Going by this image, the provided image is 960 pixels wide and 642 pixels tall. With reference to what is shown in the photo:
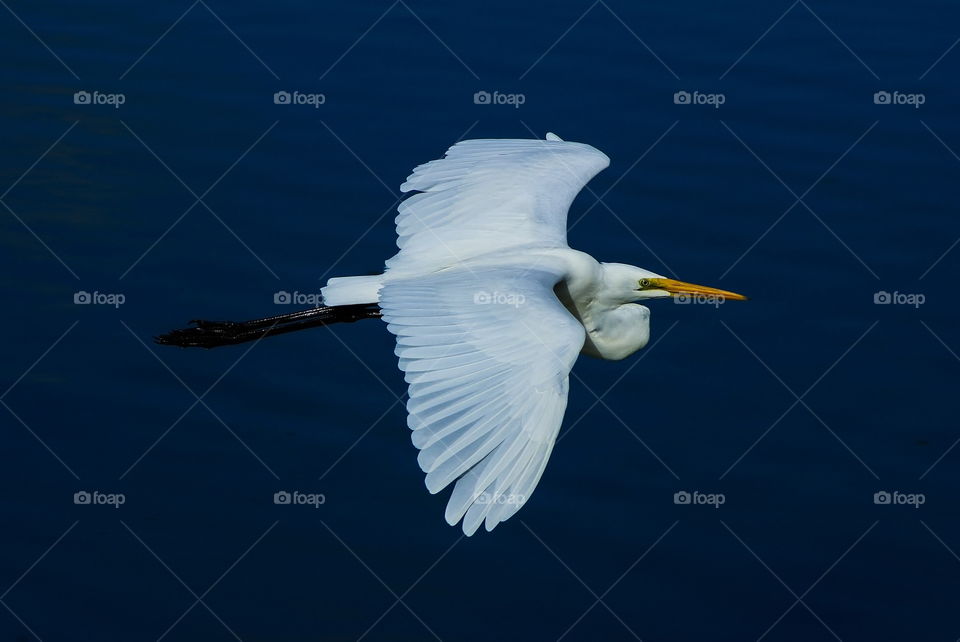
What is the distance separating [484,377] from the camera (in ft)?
18.5

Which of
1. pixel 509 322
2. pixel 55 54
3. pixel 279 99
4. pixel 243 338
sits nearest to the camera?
pixel 509 322

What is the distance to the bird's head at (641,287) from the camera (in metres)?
7.47

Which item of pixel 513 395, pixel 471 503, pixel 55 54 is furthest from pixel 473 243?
pixel 55 54

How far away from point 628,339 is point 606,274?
32 cm

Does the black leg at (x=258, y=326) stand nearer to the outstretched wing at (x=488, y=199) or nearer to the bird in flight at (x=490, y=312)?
the bird in flight at (x=490, y=312)

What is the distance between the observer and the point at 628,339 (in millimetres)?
7426

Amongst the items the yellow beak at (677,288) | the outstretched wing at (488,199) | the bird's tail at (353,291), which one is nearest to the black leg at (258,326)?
the bird's tail at (353,291)

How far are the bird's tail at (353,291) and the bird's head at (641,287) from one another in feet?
3.75

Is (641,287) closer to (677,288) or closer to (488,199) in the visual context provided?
(677,288)

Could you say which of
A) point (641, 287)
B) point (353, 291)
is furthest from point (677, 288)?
point (353, 291)

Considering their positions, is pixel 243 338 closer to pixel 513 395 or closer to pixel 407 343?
pixel 407 343

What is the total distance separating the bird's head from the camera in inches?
294

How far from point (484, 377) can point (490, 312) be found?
0.52 meters

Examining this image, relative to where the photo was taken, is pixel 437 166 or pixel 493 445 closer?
pixel 493 445
